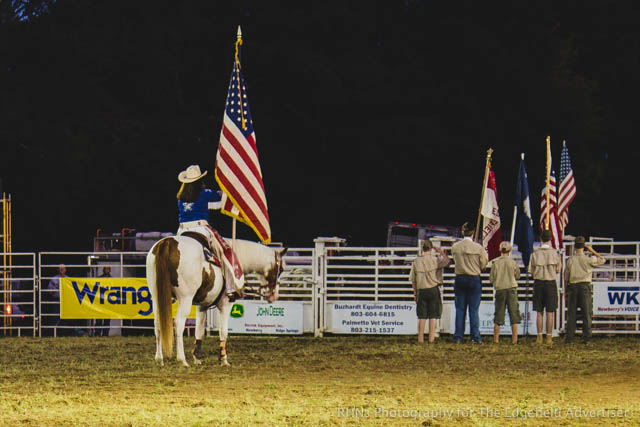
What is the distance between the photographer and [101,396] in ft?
35.5

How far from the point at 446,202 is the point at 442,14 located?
6.90m

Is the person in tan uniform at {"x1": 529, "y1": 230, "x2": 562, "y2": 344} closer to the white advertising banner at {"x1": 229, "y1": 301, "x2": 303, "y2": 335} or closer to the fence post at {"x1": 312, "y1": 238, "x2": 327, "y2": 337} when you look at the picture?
the fence post at {"x1": 312, "y1": 238, "x2": 327, "y2": 337}

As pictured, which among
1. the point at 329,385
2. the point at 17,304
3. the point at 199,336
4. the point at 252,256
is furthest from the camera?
the point at 17,304

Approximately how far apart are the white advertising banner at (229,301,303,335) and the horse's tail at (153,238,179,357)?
6.69m

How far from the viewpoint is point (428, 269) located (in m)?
17.6

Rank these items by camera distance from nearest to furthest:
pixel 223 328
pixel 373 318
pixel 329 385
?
pixel 329 385 < pixel 223 328 < pixel 373 318

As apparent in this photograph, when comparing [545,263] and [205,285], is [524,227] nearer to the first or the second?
[545,263]

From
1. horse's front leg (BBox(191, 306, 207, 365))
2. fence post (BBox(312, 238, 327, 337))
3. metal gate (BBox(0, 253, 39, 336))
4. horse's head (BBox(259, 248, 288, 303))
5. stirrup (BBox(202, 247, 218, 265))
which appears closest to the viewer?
→ stirrup (BBox(202, 247, 218, 265))

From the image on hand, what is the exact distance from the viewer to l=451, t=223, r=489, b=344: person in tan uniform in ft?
57.7

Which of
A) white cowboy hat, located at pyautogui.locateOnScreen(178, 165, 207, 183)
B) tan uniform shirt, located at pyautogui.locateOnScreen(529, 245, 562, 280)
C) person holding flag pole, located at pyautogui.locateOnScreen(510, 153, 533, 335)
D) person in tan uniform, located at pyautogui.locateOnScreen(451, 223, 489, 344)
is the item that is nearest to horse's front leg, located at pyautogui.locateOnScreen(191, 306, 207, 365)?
white cowboy hat, located at pyautogui.locateOnScreen(178, 165, 207, 183)

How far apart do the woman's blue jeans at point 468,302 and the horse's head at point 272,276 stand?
157 inches

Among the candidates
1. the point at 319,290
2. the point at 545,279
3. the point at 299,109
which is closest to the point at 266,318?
the point at 319,290

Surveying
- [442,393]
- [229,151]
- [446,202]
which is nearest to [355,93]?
[446,202]

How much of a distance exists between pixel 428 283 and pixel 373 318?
253cm
